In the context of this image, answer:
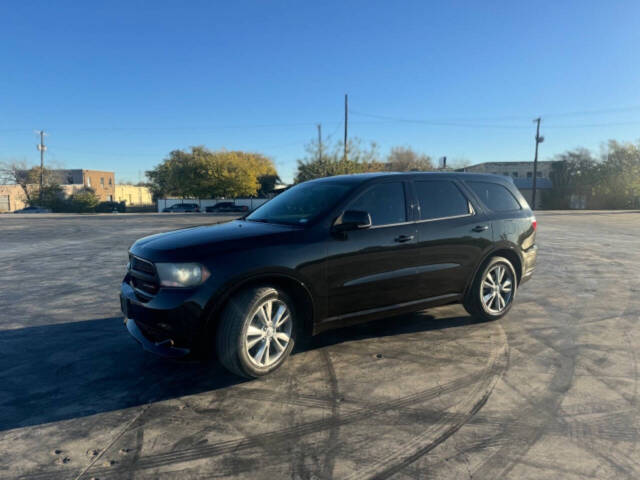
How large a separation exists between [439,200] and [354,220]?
57.2 inches

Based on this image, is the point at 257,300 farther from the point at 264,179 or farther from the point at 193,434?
the point at 264,179

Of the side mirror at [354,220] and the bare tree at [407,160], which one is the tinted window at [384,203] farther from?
the bare tree at [407,160]

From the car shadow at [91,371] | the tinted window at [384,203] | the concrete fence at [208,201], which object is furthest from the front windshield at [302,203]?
the concrete fence at [208,201]

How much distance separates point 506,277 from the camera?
17.6 feet

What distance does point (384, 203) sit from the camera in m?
4.34

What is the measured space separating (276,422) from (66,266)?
8.32 meters

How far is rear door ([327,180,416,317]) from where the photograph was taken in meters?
3.90

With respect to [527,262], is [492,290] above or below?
below

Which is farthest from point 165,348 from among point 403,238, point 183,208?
point 183,208

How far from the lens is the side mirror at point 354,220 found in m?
3.77

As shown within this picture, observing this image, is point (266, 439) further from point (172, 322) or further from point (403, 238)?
point (403, 238)

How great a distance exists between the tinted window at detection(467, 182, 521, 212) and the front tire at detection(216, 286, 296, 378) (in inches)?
A: 113

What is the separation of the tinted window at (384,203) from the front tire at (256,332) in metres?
1.21

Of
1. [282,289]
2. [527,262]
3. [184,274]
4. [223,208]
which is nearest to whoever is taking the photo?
[184,274]
